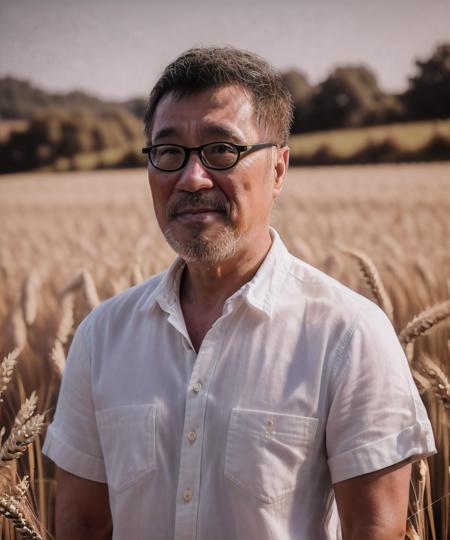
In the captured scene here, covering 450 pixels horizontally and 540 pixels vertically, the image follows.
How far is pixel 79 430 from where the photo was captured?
1059 mm

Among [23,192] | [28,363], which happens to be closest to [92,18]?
[23,192]

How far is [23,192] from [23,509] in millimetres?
2182

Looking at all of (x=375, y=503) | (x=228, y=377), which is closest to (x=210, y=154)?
(x=228, y=377)

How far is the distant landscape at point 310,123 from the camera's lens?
8.92 ft

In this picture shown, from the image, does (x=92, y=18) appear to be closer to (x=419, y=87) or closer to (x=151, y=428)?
(x=419, y=87)

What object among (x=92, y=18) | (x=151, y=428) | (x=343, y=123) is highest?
(x=92, y=18)

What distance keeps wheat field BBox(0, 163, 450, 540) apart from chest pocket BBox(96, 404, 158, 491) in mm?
120

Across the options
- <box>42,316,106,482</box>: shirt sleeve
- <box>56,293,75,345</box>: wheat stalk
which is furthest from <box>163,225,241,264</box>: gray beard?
<box>56,293,75,345</box>: wheat stalk

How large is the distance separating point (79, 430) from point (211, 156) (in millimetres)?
459

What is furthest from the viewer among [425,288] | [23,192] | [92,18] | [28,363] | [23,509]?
[23,192]

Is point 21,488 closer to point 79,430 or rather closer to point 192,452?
point 79,430

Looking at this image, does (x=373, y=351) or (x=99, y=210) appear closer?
(x=373, y=351)

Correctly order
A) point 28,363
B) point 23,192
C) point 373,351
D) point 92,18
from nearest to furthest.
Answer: point 373,351
point 28,363
point 92,18
point 23,192

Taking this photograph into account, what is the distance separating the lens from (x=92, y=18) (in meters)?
2.71
